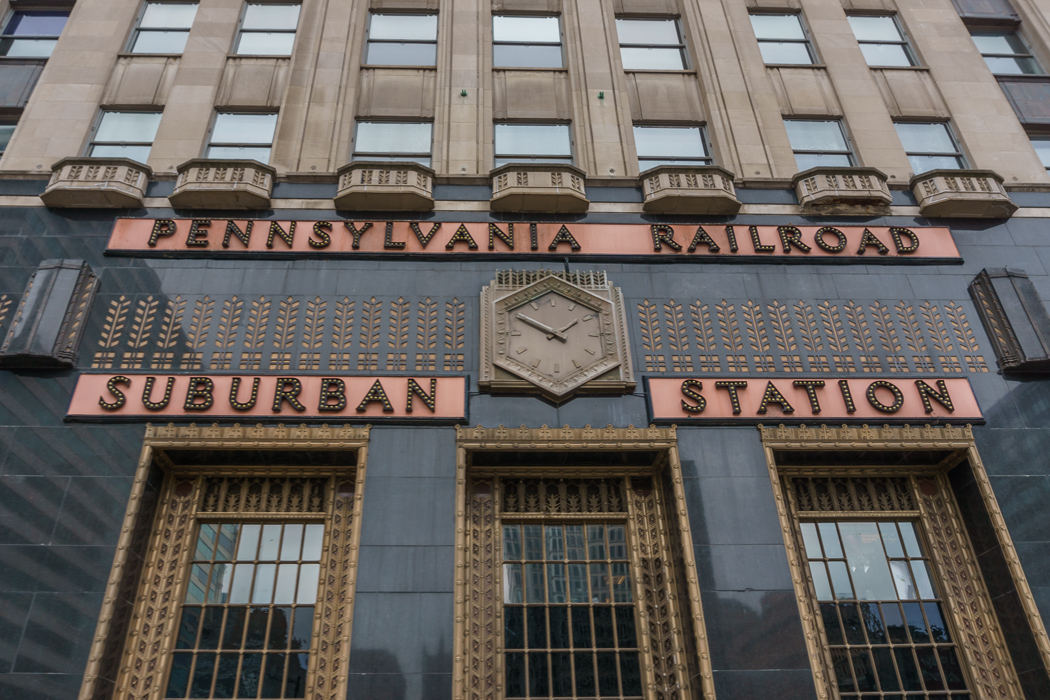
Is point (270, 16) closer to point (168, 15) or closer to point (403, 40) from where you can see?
point (168, 15)

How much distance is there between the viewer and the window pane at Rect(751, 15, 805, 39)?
21.0 m

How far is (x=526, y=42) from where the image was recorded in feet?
66.4

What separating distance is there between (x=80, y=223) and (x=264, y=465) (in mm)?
6909

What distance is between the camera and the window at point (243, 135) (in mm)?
17562

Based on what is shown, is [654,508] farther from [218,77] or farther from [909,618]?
[218,77]

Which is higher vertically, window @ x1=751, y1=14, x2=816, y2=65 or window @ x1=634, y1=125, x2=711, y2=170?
window @ x1=751, y1=14, x2=816, y2=65

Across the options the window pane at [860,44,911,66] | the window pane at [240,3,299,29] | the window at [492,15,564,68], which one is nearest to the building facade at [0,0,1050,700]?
the window at [492,15,564,68]

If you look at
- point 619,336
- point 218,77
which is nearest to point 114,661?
point 619,336

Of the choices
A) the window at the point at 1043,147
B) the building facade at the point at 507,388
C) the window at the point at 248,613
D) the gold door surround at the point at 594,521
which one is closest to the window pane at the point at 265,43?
the building facade at the point at 507,388

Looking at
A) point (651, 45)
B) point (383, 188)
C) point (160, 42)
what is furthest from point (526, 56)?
point (160, 42)

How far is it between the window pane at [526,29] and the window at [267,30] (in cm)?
561

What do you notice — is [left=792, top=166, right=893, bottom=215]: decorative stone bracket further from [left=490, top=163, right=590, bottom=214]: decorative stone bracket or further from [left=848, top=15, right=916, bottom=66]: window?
[left=848, top=15, right=916, bottom=66]: window

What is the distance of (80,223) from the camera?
15.3m

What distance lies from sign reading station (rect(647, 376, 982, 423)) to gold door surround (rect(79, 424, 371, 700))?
586 cm
